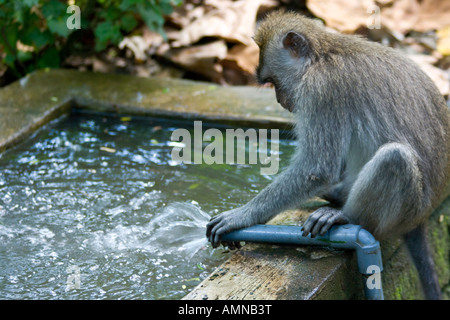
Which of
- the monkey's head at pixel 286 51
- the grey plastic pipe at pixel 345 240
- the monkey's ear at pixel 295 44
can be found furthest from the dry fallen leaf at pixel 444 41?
the grey plastic pipe at pixel 345 240

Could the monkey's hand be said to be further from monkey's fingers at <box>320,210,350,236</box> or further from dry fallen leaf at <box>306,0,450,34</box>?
dry fallen leaf at <box>306,0,450,34</box>

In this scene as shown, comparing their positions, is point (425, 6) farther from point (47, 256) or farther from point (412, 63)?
point (47, 256)

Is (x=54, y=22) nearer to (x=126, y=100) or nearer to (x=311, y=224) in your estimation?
(x=126, y=100)

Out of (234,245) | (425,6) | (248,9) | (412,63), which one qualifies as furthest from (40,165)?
(425,6)

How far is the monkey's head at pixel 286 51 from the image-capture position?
3561 millimetres

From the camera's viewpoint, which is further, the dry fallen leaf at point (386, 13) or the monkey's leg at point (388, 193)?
the dry fallen leaf at point (386, 13)

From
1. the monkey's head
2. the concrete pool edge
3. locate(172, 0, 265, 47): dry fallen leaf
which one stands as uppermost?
the monkey's head

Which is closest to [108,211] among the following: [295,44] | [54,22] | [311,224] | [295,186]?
[295,186]

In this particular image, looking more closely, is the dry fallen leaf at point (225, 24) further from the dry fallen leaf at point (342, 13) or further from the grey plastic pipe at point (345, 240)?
the grey plastic pipe at point (345, 240)

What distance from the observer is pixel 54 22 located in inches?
246

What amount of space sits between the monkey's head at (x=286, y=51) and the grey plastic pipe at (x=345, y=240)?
31.5 inches

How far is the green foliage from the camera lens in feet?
20.3

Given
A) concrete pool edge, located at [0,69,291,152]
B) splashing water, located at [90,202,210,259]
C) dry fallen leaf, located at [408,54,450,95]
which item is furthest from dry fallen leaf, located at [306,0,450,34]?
splashing water, located at [90,202,210,259]

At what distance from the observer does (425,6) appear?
8.78 m
